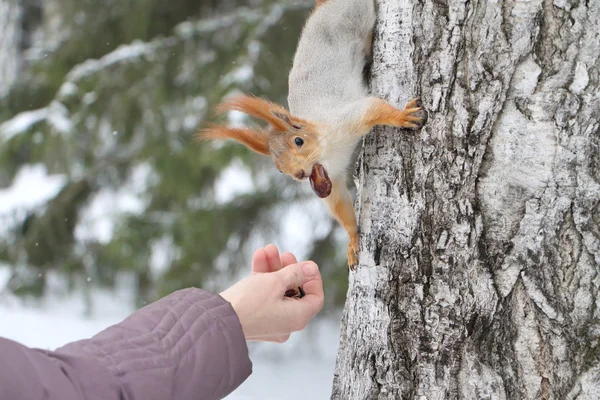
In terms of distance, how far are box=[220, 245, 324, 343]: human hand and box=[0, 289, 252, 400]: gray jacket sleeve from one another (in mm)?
32

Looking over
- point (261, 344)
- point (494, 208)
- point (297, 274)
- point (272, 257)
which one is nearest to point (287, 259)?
point (272, 257)

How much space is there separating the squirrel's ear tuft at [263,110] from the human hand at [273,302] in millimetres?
253

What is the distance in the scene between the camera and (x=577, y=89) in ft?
2.35

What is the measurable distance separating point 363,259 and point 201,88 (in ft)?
5.86

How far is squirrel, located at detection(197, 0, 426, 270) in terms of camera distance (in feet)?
3.22

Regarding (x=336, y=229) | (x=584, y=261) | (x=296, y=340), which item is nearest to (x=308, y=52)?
(x=584, y=261)

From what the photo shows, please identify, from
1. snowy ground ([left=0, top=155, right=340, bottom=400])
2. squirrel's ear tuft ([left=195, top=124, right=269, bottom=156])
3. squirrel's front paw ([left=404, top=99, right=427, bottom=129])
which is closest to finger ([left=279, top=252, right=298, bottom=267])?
squirrel's ear tuft ([left=195, top=124, right=269, bottom=156])

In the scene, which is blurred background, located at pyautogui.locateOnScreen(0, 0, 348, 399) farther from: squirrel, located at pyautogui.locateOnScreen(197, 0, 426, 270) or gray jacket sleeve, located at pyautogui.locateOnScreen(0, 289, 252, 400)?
gray jacket sleeve, located at pyautogui.locateOnScreen(0, 289, 252, 400)

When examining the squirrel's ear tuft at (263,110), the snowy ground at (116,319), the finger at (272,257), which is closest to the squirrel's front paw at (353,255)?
the finger at (272,257)

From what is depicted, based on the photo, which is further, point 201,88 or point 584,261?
point 201,88

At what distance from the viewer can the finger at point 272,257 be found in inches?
37.5

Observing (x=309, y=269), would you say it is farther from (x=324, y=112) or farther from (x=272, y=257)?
(x=324, y=112)

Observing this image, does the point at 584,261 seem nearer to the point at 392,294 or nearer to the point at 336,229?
the point at 392,294

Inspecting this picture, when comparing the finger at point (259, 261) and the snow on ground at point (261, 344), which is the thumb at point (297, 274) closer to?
the finger at point (259, 261)
